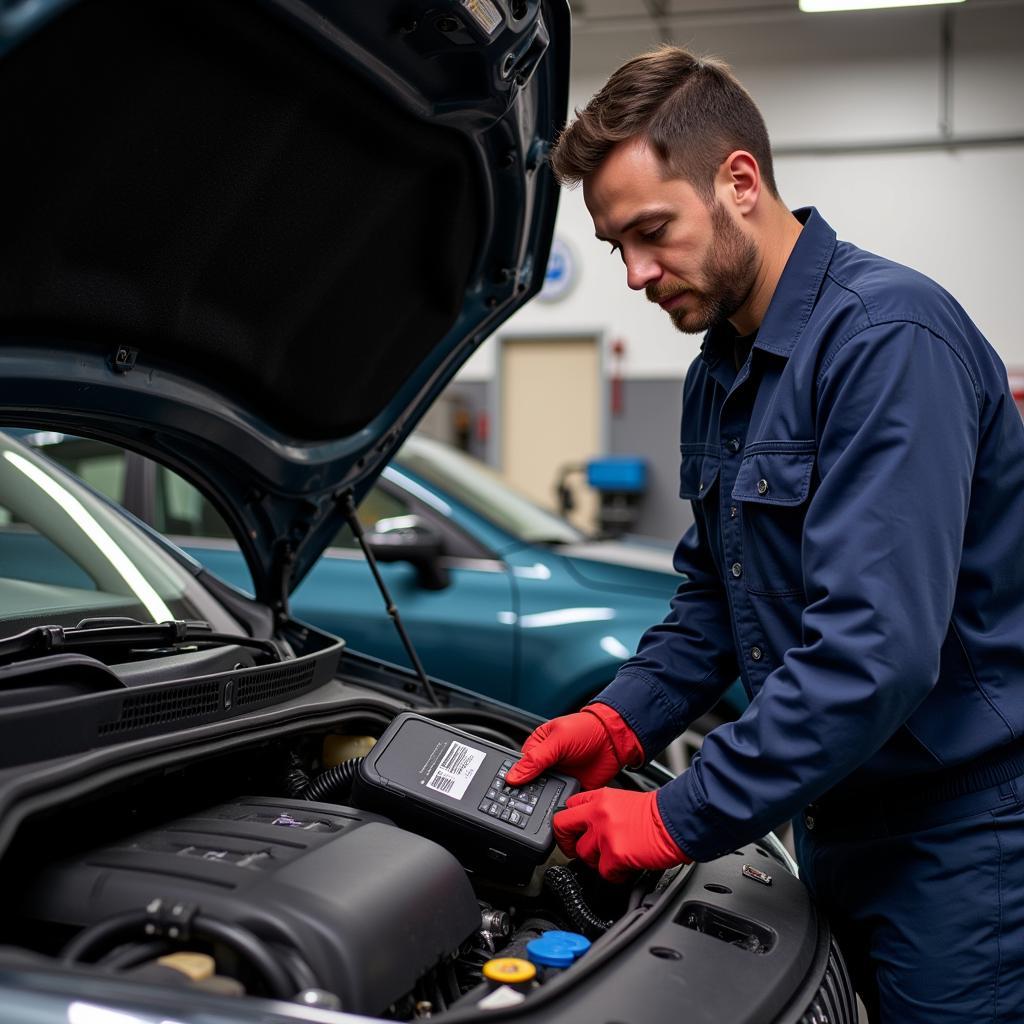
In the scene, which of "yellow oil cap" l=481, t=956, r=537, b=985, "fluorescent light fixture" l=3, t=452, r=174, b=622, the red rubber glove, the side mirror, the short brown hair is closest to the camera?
"yellow oil cap" l=481, t=956, r=537, b=985

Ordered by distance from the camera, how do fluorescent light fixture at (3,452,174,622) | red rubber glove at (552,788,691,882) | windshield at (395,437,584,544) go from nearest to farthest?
red rubber glove at (552,788,691,882) → fluorescent light fixture at (3,452,174,622) → windshield at (395,437,584,544)

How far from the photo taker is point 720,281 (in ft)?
5.05

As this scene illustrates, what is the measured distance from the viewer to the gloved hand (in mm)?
1666

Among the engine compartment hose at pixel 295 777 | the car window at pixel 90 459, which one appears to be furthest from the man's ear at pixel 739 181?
the car window at pixel 90 459

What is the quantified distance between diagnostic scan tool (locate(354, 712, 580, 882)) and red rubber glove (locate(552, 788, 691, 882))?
0.04 meters

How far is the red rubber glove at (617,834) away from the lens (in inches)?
54.6

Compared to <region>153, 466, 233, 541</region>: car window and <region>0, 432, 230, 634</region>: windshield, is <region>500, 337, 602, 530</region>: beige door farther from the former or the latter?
<region>0, 432, 230, 634</region>: windshield

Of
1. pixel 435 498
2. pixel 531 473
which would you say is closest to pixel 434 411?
pixel 531 473

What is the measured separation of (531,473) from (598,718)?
7581 millimetres

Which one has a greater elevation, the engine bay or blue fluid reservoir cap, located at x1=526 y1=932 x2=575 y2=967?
the engine bay

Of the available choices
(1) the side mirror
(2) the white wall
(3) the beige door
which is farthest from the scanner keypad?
(3) the beige door

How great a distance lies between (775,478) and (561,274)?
7.85 metres

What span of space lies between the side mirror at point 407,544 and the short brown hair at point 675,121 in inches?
69.6

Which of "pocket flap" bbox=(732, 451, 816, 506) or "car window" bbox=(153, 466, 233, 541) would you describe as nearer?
"pocket flap" bbox=(732, 451, 816, 506)
